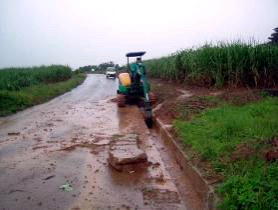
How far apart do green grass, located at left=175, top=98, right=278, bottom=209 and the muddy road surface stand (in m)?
0.79

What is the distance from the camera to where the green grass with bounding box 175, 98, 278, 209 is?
4.09 meters

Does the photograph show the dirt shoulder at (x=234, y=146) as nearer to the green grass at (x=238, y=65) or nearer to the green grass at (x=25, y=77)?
the green grass at (x=238, y=65)

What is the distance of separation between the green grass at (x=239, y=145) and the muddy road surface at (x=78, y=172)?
31.0 inches

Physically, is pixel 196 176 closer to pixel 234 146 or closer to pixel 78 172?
pixel 234 146

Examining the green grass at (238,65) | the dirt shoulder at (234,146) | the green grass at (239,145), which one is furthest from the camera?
the green grass at (238,65)

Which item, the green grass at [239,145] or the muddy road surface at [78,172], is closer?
the green grass at [239,145]

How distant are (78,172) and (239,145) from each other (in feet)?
10.3

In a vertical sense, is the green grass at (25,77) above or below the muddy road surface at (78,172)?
above

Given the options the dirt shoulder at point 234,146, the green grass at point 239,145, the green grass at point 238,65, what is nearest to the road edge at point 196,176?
the dirt shoulder at point 234,146

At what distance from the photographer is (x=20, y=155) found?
317 inches

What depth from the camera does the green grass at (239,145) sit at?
4094 millimetres

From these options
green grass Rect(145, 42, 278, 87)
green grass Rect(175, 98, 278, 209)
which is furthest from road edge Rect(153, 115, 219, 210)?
green grass Rect(145, 42, 278, 87)

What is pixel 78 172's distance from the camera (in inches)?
263

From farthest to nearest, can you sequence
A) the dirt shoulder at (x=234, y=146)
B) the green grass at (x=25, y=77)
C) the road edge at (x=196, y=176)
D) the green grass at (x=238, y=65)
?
1. the green grass at (x=25, y=77)
2. the green grass at (x=238, y=65)
3. the road edge at (x=196, y=176)
4. the dirt shoulder at (x=234, y=146)
